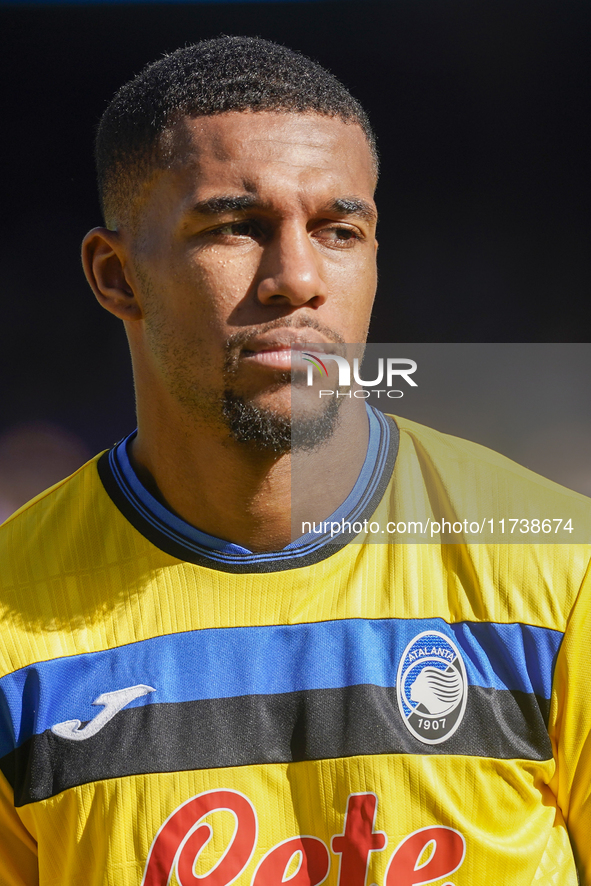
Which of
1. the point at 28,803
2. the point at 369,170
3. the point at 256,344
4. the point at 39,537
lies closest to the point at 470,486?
the point at 256,344

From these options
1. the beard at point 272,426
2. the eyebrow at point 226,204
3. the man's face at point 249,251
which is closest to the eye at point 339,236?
the man's face at point 249,251

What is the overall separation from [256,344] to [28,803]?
0.75 metres

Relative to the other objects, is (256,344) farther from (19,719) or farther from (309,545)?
(19,719)

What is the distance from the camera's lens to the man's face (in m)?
0.93

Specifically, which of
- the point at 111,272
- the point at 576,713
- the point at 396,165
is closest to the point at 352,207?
the point at 111,272

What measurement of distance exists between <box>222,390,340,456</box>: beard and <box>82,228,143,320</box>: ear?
0.82 ft

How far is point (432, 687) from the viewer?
99cm

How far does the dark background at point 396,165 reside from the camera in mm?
1695

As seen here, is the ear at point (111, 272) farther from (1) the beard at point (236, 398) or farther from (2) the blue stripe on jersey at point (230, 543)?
(2) the blue stripe on jersey at point (230, 543)

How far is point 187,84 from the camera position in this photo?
1.01 metres

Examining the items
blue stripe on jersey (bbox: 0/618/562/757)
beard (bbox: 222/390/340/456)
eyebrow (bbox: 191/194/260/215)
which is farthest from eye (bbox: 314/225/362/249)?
blue stripe on jersey (bbox: 0/618/562/757)

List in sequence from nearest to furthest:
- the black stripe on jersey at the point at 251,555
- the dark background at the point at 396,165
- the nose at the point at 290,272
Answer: the nose at the point at 290,272
the black stripe on jersey at the point at 251,555
the dark background at the point at 396,165

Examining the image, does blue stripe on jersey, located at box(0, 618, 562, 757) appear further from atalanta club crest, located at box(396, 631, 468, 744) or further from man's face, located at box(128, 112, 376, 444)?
man's face, located at box(128, 112, 376, 444)

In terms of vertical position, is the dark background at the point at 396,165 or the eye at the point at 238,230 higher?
the dark background at the point at 396,165
